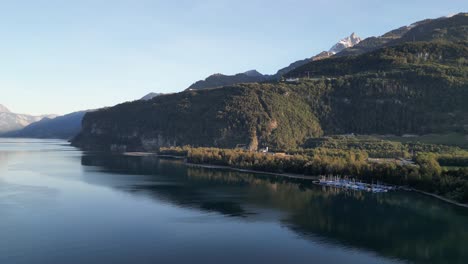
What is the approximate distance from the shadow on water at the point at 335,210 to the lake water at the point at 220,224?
166 mm

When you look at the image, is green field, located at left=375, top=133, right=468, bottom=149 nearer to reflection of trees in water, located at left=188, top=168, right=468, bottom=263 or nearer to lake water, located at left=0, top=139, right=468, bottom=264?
lake water, located at left=0, top=139, right=468, bottom=264

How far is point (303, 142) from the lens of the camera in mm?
191875

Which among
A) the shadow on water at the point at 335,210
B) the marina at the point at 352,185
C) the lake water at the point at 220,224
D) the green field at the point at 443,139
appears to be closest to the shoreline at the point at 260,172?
the shadow on water at the point at 335,210

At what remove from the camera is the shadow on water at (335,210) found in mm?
57125

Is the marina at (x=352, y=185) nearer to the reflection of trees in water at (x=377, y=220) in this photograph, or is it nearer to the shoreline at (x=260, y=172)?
the reflection of trees in water at (x=377, y=220)

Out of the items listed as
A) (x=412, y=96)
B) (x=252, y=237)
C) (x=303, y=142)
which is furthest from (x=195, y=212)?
(x=412, y=96)

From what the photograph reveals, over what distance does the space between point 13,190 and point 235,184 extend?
4739 cm

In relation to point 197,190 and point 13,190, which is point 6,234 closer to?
point 13,190

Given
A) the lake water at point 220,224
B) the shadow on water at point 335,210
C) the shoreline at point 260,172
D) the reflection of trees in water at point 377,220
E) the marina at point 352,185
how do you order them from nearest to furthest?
the lake water at point 220,224 < the reflection of trees in water at point 377,220 < the shadow on water at point 335,210 < the marina at point 352,185 < the shoreline at point 260,172

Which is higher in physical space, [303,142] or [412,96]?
[412,96]

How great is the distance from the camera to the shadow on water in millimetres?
57125

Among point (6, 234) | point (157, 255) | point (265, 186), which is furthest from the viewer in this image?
point (265, 186)

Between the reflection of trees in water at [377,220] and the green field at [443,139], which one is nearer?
the reflection of trees in water at [377,220]

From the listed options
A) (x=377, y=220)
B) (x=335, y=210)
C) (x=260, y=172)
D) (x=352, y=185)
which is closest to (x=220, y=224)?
(x=335, y=210)
